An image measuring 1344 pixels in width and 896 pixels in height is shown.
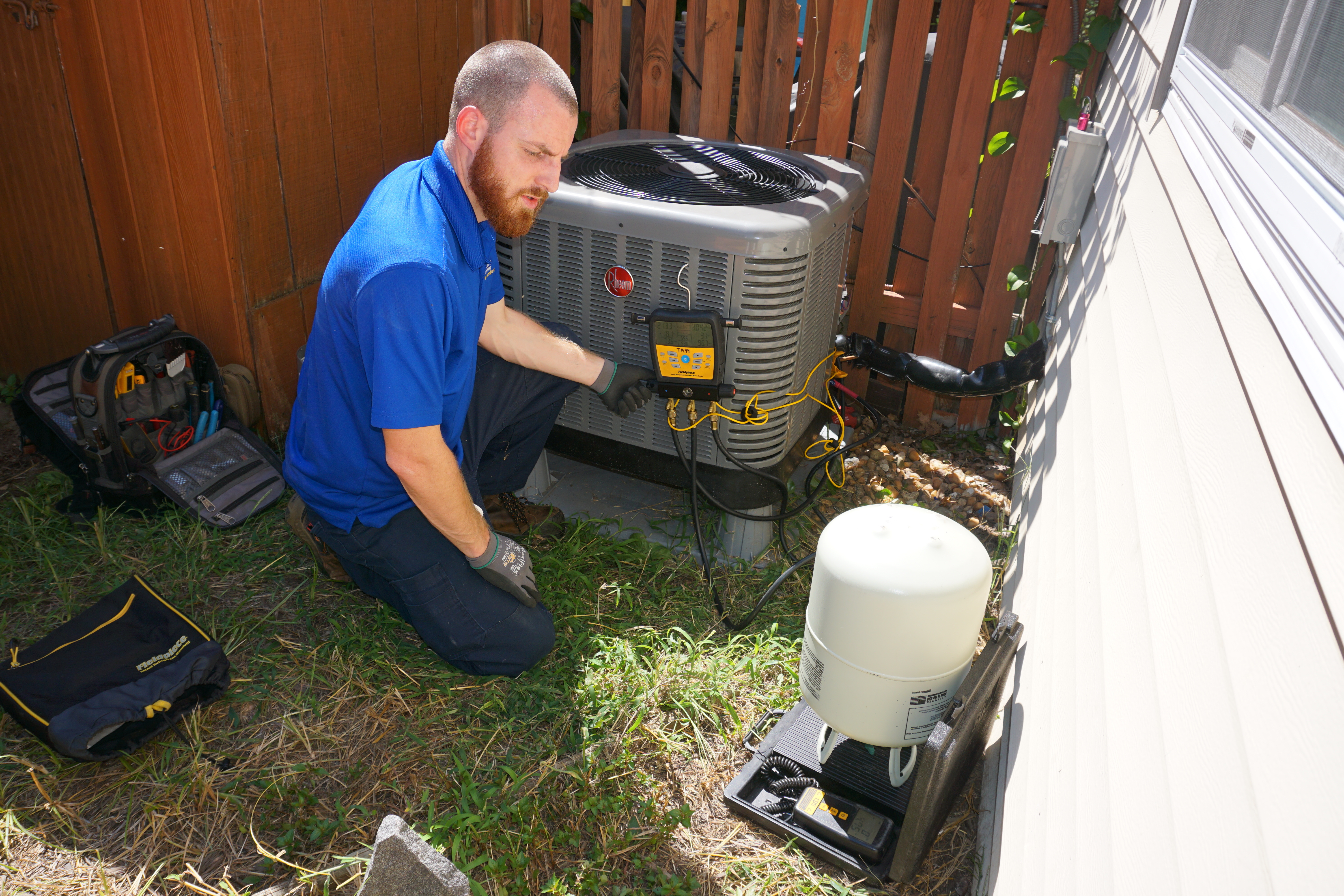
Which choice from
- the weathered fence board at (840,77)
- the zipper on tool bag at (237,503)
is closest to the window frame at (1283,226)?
the weathered fence board at (840,77)

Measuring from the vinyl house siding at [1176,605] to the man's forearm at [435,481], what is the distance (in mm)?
1090

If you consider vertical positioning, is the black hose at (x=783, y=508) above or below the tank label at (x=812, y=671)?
below

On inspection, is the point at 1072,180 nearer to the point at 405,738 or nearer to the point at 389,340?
the point at 389,340

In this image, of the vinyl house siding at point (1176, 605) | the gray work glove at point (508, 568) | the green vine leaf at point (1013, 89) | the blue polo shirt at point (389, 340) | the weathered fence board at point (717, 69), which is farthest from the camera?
the weathered fence board at point (717, 69)

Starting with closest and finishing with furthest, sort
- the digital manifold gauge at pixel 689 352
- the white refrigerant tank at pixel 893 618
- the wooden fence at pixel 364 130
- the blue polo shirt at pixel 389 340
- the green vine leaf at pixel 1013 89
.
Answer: the white refrigerant tank at pixel 893 618 → the blue polo shirt at pixel 389 340 → the digital manifold gauge at pixel 689 352 → the wooden fence at pixel 364 130 → the green vine leaf at pixel 1013 89

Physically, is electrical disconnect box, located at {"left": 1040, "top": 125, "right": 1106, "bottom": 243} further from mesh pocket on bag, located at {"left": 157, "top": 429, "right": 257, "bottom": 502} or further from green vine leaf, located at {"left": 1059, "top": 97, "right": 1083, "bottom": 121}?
mesh pocket on bag, located at {"left": 157, "top": 429, "right": 257, "bottom": 502}

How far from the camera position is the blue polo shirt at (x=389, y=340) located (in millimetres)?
1631

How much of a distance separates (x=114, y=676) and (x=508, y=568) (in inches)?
31.0

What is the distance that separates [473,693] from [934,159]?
209 centimetres

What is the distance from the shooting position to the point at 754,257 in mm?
1961

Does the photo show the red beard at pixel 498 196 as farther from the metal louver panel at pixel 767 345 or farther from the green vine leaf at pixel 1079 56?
the green vine leaf at pixel 1079 56

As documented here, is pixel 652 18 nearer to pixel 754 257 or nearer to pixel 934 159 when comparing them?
pixel 934 159

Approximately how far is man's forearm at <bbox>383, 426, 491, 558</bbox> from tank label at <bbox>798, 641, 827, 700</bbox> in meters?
0.73

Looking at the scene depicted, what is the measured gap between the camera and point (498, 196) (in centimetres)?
178
